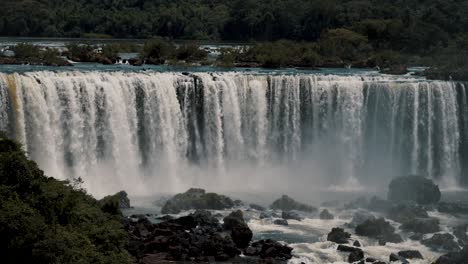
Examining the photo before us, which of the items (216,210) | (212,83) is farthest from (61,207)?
(212,83)

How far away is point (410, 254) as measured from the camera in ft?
98.2

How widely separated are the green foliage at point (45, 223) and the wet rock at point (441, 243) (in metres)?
10.1

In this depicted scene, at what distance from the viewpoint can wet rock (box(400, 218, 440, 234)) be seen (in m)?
33.0

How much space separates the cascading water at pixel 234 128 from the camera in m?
37.7

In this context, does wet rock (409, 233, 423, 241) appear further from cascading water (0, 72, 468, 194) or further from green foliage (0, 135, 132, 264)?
green foliage (0, 135, 132, 264)

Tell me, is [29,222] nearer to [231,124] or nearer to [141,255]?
[141,255]

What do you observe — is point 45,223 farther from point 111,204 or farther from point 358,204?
point 358,204

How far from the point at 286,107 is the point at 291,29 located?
121 ft

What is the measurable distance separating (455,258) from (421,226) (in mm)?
4787

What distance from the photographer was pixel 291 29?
7906 centimetres

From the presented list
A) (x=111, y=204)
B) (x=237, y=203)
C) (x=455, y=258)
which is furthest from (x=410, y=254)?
(x=111, y=204)

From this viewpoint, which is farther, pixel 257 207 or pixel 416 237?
pixel 257 207

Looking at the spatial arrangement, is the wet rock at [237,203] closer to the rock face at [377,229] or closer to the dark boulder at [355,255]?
the rock face at [377,229]

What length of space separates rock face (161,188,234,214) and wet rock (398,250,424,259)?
7529mm
